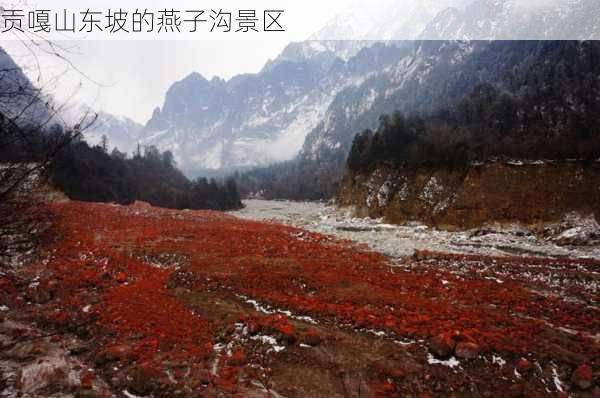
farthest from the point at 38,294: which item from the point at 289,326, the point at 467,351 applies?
the point at 467,351

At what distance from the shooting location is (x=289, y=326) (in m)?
7.61

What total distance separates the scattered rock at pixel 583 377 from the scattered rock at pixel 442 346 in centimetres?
206

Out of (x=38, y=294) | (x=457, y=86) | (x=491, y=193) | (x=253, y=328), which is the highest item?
(x=457, y=86)

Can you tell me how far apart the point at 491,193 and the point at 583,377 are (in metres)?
24.7

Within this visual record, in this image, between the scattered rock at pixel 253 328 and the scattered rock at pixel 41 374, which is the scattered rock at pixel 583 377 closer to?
the scattered rock at pixel 253 328

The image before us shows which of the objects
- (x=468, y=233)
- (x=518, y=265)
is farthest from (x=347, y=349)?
(x=468, y=233)

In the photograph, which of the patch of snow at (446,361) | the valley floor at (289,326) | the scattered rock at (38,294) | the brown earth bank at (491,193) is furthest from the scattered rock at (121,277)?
the brown earth bank at (491,193)

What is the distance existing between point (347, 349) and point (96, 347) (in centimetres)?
559

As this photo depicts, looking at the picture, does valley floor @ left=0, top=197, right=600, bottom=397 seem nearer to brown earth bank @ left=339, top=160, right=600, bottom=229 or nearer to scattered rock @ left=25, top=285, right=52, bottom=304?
scattered rock @ left=25, top=285, right=52, bottom=304

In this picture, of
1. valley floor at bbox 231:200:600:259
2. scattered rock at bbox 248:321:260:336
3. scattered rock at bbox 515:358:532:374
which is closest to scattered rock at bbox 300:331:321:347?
scattered rock at bbox 248:321:260:336

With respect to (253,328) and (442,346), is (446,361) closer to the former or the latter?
(442,346)

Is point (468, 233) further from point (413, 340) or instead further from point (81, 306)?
point (81, 306)

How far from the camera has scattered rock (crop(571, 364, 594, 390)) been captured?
5.75 m

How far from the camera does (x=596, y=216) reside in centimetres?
2148
